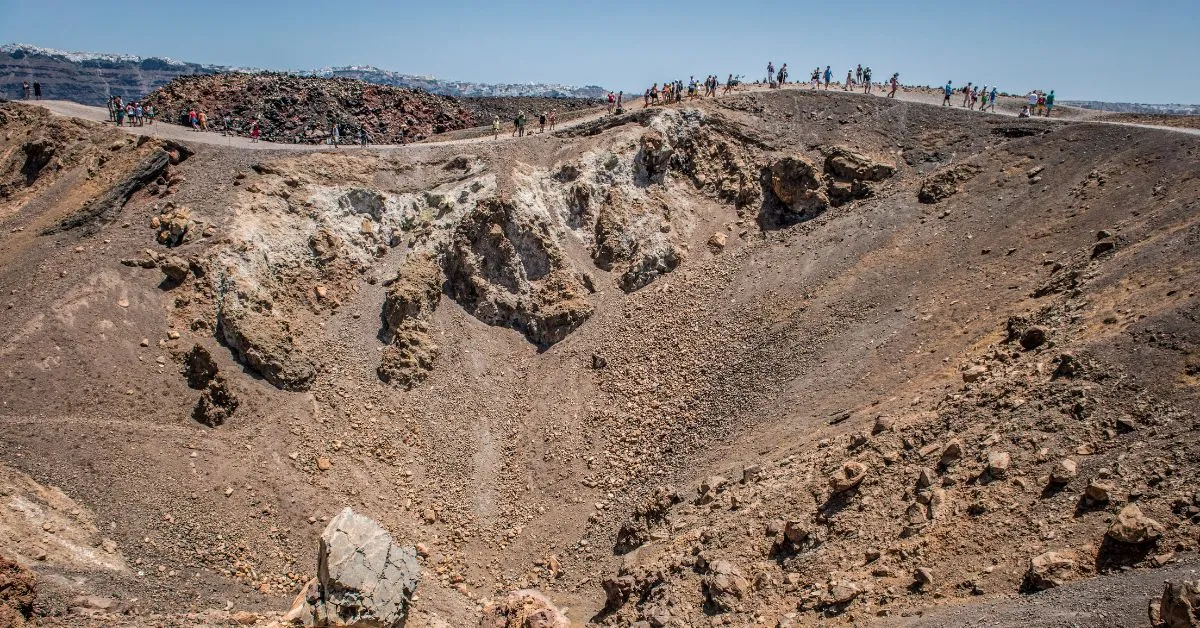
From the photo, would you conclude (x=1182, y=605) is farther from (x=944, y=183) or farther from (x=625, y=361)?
(x=944, y=183)

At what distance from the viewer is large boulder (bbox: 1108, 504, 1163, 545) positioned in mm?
12406

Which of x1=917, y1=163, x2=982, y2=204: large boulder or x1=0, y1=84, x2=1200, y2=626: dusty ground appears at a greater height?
x1=917, y1=163, x2=982, y2=204: large boulder

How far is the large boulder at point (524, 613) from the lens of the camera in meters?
18.6

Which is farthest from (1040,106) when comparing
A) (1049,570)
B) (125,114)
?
(125,114)

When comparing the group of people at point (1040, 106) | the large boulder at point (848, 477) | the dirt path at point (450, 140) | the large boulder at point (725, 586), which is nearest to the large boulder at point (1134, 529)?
the large boulder at point (848, 477)

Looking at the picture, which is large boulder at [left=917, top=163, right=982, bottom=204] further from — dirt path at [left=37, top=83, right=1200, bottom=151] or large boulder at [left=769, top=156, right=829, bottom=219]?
dirt path at [left=37, top=83, right=1200, bottom=151]

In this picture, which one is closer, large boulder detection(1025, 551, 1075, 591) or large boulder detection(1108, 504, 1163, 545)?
large boulder detection(1108, 504, 1163, 545)

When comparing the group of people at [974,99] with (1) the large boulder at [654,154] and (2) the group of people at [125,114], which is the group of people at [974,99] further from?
(2) the group of people at [125,114]

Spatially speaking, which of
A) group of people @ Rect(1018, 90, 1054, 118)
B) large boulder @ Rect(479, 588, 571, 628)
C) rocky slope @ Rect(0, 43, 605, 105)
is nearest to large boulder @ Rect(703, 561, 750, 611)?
large boulder @ Rect(479, 588, 571, 628)

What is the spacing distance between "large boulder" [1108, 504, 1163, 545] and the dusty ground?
0.22 meters

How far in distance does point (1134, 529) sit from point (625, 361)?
63.4ft

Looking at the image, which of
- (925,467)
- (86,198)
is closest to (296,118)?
(86,198)

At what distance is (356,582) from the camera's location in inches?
617

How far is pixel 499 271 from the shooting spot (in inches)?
1246
